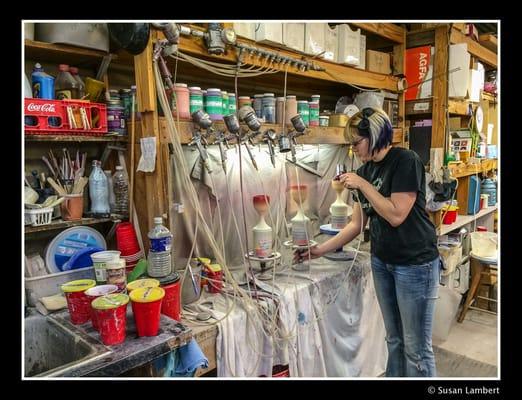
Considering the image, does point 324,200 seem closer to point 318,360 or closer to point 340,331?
point 340,331

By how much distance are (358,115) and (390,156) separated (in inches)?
9.7

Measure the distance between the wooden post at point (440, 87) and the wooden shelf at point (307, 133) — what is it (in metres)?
0.30

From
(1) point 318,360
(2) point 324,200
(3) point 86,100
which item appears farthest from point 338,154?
(3) point 86,100

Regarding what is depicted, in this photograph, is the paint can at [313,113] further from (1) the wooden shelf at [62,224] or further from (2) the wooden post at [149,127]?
(1) the wooden shelf at [62,224]

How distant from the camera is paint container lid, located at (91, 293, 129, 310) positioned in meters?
1.34

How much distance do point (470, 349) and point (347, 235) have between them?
1.75 m

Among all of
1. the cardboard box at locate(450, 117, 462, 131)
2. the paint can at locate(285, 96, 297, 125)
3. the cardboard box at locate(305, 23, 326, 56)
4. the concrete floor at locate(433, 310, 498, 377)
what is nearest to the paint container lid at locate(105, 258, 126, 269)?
the paint can at locate(285, 96, 297, 125)

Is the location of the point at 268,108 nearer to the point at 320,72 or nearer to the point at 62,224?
the point at 320,72

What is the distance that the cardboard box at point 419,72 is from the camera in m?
3.24

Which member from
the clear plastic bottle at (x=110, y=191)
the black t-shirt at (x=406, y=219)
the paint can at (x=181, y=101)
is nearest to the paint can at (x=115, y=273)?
the clear plastic bottle at (x=110, y=191)

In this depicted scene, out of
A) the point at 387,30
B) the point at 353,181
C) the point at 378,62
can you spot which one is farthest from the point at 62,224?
the point at 387,30

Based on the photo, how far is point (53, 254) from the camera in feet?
6.08

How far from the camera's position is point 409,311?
1.91m

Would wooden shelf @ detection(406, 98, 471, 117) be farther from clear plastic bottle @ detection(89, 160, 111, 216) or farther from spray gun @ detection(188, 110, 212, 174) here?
clear plastic bottle @ detection(89, 160, 111, 216)
